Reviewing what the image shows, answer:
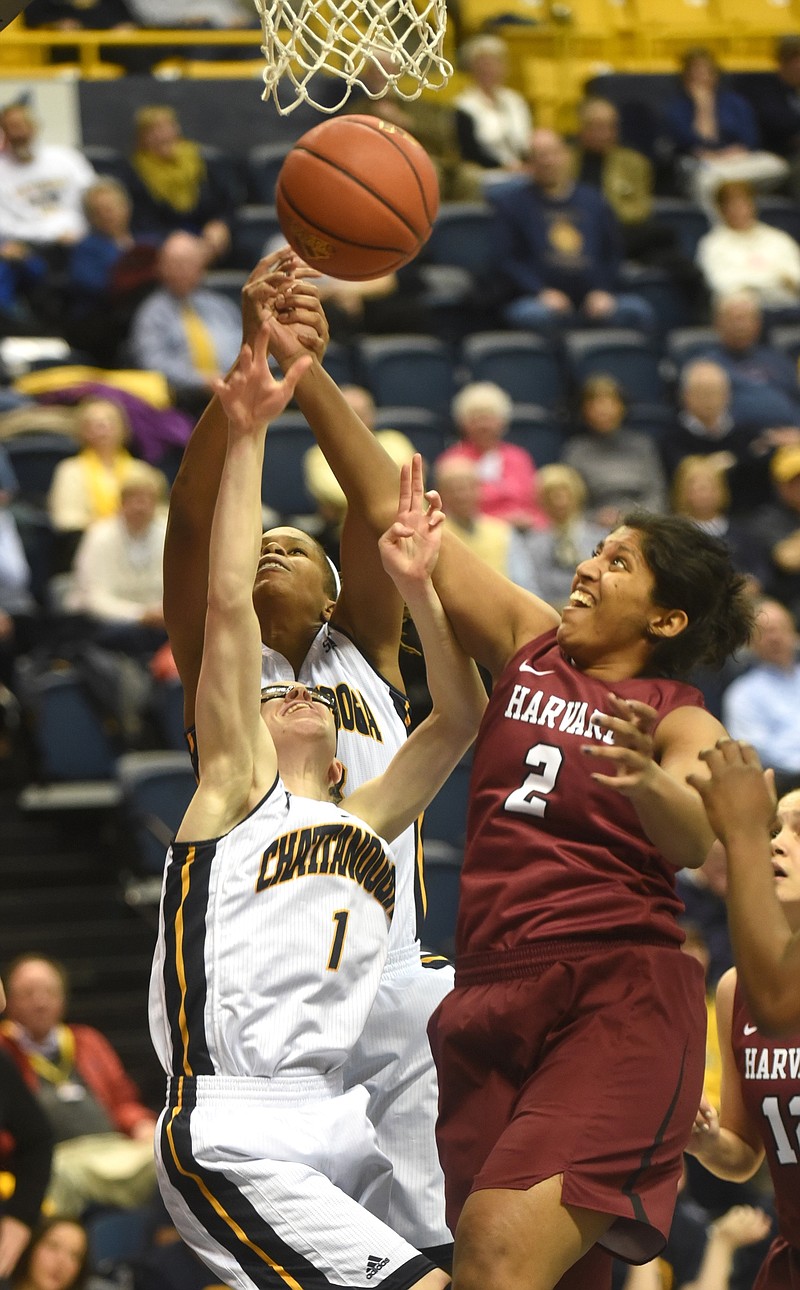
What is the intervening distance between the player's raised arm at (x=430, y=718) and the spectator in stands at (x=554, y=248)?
25.8 ft

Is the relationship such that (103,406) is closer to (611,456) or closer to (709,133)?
(611,456)

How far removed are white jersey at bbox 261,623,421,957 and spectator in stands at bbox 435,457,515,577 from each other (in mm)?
4469

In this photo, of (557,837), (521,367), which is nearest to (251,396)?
(557,837)

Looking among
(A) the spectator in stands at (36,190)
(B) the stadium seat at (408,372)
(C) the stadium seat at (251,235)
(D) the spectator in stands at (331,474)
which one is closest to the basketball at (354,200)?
(D) the spectator in stands at (331,474)

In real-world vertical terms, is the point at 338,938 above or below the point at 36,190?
above

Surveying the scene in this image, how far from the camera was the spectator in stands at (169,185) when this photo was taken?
11492 mm

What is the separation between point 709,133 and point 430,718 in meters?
10.2

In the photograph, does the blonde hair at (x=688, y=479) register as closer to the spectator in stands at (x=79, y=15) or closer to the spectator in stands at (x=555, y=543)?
the spectator in stands at (x=555, y=543)

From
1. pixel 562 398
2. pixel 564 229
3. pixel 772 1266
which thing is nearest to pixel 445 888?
pixel 772 1266

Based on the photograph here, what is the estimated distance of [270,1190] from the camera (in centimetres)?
359

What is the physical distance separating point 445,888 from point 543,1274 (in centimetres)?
400

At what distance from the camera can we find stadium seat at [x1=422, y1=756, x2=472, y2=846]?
26.7 ft

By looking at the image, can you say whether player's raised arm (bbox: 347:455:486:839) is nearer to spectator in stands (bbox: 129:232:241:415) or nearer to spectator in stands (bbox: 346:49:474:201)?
spectator in stands (bbox: 129:232:241:415)

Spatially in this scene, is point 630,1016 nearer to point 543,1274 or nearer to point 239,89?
point 543,1274
